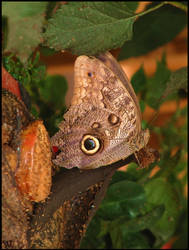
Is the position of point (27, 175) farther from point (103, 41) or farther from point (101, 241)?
point (101, 241)

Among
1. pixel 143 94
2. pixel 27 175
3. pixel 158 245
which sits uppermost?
pixel 27 175

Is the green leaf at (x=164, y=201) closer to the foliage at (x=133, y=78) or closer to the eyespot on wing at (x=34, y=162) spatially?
the foliage at (x=133, y=78)

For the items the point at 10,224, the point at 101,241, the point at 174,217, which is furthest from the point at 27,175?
the point at 174,217

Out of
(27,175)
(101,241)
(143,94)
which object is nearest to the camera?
(27,175)

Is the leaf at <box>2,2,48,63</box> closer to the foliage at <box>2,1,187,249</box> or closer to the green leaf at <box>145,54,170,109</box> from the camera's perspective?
the foliage at <box>2,1,187,249</box>

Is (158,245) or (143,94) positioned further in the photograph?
(143,94)

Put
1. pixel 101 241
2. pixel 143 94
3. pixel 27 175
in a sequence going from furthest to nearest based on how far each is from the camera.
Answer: pixel 143 94 < pixel 101 241 < pixel 27 175

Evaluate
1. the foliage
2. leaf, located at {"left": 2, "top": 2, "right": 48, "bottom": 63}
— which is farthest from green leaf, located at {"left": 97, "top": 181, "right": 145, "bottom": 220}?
leaf, located at {"left": 2, "top": 2, "right": 48, "bottom": 63}

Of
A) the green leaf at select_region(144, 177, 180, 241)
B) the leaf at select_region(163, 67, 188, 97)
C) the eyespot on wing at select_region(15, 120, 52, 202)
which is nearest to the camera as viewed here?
the eyespot on wing at select_region(15, 120, 52, 202)
